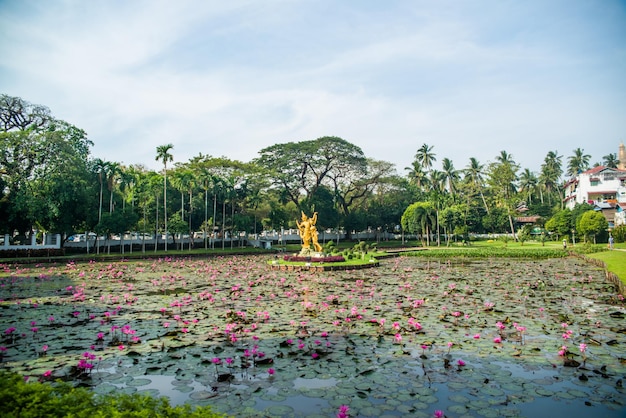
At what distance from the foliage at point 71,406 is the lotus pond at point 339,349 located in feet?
4.80

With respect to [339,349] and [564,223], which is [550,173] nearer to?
[564,223]

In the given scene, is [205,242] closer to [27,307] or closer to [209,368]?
[27,307]

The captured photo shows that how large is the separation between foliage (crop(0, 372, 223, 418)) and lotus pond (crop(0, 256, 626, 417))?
4.80 feet

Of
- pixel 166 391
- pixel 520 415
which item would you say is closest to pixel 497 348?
pixel 520 415

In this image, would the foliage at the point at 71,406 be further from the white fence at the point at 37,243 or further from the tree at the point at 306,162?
the tree at the point at 306,162

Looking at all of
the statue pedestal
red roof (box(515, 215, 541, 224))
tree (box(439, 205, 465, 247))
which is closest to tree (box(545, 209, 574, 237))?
tree (box(439, 205, 465, 247))

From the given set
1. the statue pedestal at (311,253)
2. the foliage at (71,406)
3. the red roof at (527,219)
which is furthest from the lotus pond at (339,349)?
the red roof at (527,219)

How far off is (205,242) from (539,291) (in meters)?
33.7

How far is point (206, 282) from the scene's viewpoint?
16.9m

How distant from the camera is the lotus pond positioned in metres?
5.24

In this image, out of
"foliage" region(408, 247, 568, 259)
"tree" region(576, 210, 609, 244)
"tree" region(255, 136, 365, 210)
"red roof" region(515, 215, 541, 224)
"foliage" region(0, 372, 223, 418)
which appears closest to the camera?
"foliage" region(0, 372, 223, 418)

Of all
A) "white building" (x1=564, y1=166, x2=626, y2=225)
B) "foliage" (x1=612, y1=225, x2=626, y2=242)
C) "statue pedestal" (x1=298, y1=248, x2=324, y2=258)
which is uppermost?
"white building" (x1=564, y1=166, x2=626, y2=225)

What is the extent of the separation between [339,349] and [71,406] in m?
4.47

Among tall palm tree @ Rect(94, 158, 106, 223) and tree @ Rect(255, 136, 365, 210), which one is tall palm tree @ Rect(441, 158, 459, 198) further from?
tall palm tree @ Rect(94, 158, 106, 223)
